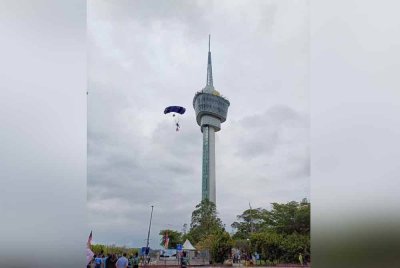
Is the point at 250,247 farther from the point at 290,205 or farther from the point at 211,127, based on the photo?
the point at 211,127

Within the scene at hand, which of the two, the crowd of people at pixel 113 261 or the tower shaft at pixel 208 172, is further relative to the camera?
the tower shaft at pixel 208 172

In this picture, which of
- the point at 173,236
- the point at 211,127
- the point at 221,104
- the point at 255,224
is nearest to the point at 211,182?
the point at 211,127

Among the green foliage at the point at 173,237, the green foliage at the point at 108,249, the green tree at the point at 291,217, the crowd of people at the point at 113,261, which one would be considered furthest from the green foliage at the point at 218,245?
the crowd of people at the point at 113,261

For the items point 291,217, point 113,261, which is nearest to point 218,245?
point 291,217

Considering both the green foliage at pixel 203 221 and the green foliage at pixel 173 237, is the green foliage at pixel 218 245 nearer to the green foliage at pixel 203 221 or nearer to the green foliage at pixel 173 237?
the green foliage at pixel 203 221

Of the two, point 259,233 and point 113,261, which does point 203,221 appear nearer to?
point 259,233

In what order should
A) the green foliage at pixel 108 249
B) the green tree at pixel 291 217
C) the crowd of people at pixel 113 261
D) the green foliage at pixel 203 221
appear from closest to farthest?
the crowd of people at pixel 113 261 < the green foliage at pixel 108 249 < the green tree at pixel 291 217 < the green foliage at pixel 203 221
